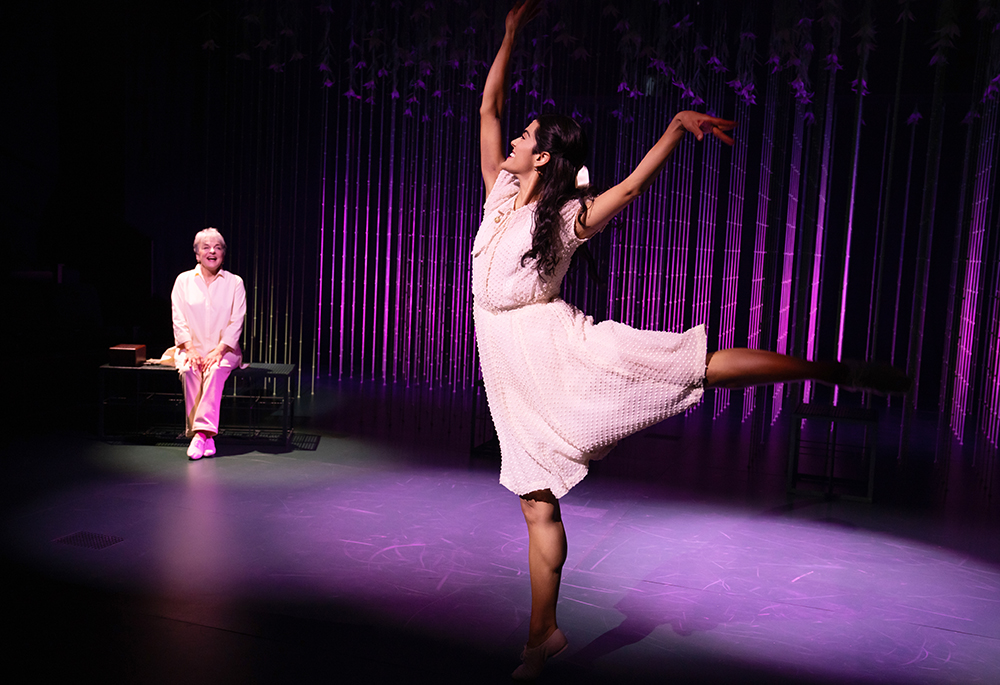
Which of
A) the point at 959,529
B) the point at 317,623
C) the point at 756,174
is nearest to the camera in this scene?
the point at 317,623

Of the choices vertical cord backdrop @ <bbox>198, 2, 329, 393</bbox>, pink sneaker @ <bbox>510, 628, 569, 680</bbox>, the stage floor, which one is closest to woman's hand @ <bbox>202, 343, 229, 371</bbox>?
the stage floor

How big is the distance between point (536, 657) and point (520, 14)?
1.82 metres

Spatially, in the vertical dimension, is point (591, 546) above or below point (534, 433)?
below

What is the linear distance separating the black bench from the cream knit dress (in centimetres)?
282

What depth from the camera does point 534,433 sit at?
7.45 feet

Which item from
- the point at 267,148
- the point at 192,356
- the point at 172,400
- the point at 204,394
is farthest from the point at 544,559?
the point at 267,148

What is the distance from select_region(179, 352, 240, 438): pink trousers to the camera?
4754 millimetres

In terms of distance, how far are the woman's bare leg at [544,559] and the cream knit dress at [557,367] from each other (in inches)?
3.1

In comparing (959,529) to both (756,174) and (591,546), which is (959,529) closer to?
(591,546)

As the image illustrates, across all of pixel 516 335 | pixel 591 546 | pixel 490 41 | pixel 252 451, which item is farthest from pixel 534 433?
pixel 490 41

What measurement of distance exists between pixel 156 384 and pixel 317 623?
4553 millimetres

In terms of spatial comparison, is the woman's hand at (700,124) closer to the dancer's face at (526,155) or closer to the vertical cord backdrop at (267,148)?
the dancer's face at (526,155)

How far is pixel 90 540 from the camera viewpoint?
129 inches

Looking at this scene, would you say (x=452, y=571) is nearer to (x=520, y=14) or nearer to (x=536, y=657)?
(x=536, y=657)
